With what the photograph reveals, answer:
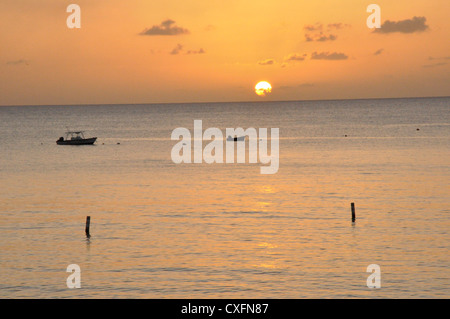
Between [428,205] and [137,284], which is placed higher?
[428,205]

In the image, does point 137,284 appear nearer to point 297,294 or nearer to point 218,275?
point 218,275

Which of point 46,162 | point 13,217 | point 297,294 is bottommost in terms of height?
point 297,294

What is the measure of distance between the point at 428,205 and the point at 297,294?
3053cm

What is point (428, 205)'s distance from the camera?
199 feet

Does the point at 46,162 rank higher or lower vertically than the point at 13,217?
higher

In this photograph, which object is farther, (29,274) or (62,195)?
(62,195)
